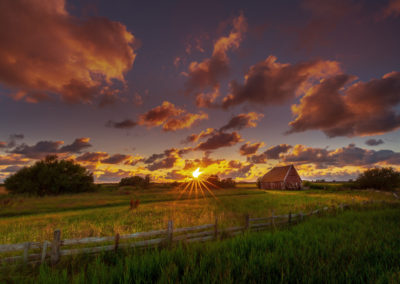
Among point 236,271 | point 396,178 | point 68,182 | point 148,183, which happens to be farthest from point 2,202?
point 396,178

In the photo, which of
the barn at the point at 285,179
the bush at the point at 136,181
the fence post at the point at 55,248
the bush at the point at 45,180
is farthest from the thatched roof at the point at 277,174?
the fence post at the point at 55,248

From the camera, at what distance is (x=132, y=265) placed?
5.16 m

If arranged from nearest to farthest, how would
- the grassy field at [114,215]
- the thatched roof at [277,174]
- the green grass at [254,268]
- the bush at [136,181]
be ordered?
1. the green grass at [254,268]
2. the grassy field at [114,215]
3. the thatched roof at [277,174]
4. the bush at [136,181]

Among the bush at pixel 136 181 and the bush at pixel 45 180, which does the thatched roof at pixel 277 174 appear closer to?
the bush at pixel 136 181

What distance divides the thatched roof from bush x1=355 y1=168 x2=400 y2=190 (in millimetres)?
20996

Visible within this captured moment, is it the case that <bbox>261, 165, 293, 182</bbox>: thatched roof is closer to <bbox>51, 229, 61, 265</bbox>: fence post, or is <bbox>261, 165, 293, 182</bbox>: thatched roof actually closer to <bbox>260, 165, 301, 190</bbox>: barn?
<bbox>260, 165, 301, 190</bbox>: barn

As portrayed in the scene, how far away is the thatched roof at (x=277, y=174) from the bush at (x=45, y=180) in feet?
210

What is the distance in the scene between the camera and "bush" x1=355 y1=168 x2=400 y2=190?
177ft

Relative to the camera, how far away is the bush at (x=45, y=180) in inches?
2075

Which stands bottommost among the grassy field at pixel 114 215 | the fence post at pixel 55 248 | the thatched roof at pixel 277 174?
the grassy field at pixel 114 215

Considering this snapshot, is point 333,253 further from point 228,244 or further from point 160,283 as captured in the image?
point 160,283

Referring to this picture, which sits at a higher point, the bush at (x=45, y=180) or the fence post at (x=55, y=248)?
the bush at (x=45, y=180)

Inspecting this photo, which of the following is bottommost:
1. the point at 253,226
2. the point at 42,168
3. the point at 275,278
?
the point at 253,226

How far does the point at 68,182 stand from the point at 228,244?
61398 mm
